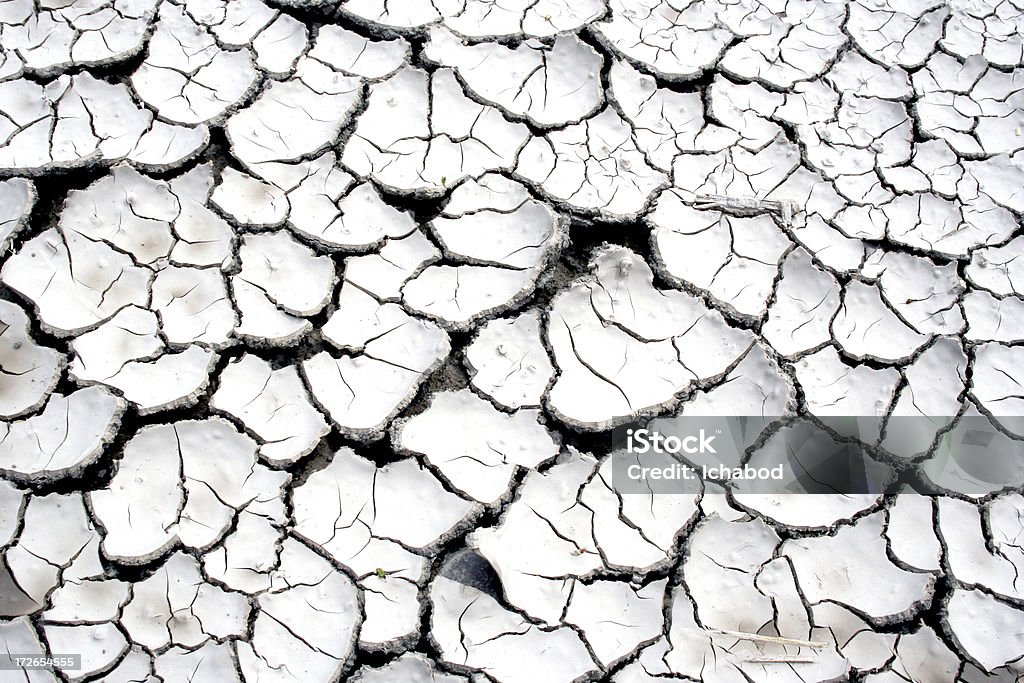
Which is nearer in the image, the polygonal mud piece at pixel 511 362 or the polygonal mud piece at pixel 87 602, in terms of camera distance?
the polygonal mud piece at pixel 87 602

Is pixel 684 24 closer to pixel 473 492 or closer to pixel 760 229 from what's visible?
pixel 760 229

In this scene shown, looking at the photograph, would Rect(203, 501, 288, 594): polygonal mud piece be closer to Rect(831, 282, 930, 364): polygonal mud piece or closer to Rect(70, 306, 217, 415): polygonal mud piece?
Rect(70, 306, 217, 415): polygonal mud piece

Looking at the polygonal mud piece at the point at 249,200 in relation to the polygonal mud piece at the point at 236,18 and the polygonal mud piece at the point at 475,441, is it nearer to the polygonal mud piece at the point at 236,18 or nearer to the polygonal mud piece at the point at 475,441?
the polygonal mud piece at the point at 236,18

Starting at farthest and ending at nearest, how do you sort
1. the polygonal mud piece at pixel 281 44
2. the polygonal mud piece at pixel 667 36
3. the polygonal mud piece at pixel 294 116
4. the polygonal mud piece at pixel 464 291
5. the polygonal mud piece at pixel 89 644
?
the polygonal mud piece at pixel 667 36, the polygonal mud piece at pixel 281 44, the polygonal mud piece at pixel 294 116, the polygonal mud piece at pixel 464 291, the polygonal mud piece at pixel 89 644

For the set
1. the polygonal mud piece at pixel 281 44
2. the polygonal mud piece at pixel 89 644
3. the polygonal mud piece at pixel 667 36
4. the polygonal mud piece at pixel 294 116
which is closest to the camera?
the polygonal mud piece at pixel 89 644

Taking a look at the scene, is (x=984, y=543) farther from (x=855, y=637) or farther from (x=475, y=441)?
(x=475, y=441)

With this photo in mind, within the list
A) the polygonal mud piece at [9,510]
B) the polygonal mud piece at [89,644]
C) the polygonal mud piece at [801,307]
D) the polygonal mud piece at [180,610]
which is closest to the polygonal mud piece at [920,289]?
the polygonal mud piece at [801,307]

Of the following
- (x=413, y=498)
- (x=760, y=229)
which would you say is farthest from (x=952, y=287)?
(x=413, y=498)

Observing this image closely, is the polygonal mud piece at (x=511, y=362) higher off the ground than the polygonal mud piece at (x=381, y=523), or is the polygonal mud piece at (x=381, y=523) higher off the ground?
the polygonal mud piece at (x=511, y=362)
